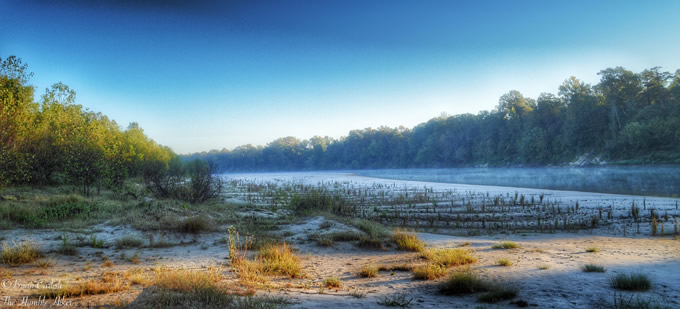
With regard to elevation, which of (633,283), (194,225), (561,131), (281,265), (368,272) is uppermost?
(561,131)

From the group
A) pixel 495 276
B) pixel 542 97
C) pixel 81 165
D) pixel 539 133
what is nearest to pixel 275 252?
pixel 495 276

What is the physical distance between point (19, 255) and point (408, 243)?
1116cm

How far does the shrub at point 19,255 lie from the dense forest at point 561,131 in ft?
93.6

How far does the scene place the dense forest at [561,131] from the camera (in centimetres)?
6794

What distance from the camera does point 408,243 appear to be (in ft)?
39.6

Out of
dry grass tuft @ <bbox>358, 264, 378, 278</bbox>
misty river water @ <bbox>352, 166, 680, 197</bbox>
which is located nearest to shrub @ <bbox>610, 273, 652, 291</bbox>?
dry grass tuft @ <bbox>358, 264, 378, 278</bbox>

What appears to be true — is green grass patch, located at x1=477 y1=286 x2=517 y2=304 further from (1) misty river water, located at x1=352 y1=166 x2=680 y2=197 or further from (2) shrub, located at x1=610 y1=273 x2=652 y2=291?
(1) misty river water, located at x1=352 y1=166 x2=680 y2=197

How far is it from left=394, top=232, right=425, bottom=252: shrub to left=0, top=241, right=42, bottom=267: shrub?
10.8 meters

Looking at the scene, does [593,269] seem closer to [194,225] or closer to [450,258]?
[450,258]

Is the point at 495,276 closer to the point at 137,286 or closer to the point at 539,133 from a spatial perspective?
the point at 137,286

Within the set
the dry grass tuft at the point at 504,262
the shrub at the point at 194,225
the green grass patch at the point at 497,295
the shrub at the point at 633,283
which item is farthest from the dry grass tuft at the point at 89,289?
the shrub at the point at 633,283

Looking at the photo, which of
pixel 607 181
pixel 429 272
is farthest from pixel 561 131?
pixel 429 272

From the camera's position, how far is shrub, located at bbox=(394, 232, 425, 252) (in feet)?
39.0

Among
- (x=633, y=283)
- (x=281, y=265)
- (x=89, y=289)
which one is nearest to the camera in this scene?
(x=89, y=289)
